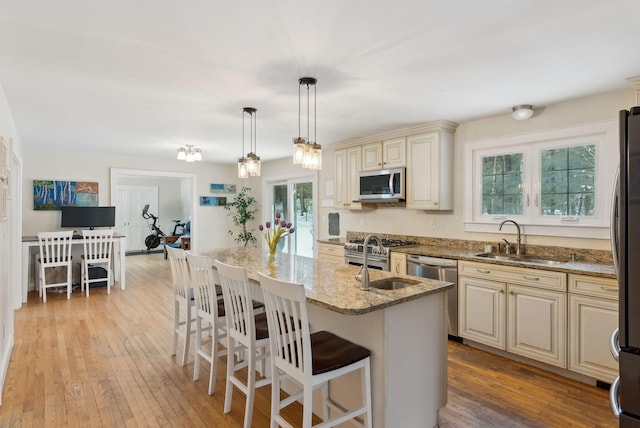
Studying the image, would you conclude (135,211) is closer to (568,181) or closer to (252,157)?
(252,157)

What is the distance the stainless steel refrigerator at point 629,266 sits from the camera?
1.22 metres

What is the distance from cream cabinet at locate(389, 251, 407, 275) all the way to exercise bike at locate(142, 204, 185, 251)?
25.2 feet

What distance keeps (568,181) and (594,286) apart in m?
1.07

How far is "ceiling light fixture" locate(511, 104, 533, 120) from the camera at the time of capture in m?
3.27

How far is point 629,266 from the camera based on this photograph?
4.06 ft

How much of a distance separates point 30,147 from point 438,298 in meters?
6.26

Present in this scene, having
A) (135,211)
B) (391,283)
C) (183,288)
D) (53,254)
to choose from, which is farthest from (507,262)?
(135,211)

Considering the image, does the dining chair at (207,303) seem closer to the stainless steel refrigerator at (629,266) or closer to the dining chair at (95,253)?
the stainless steel refrigerator at (629,266)

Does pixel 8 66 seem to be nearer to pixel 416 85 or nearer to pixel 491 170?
pixel 416 85

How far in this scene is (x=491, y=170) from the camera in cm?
377

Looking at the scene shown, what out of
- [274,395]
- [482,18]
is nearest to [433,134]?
[482,18]

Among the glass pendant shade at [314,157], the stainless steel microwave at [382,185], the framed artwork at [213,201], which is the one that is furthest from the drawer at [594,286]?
the framed artwork at [213,201]

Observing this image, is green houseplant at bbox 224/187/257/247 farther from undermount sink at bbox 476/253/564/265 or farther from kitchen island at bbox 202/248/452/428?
kitchen island at bbox 202/248/452/428

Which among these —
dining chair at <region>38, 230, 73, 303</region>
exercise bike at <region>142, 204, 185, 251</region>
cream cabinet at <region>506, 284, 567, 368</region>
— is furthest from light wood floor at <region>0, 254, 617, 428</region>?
exercise bike at <region>142, 204, 185, 251</region>
